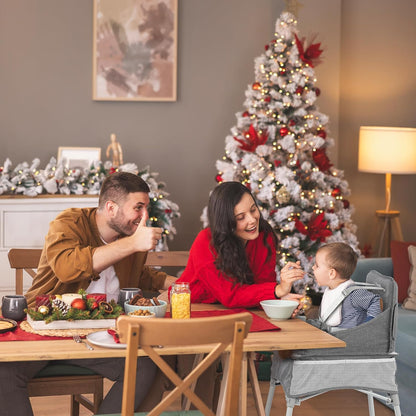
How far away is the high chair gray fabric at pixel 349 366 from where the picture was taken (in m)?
2.38

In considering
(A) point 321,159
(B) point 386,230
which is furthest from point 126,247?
(B) point 386,230

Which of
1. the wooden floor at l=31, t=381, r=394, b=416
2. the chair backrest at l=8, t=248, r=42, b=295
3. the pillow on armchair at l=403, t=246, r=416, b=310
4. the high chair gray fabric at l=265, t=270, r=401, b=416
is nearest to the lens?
Answer: the high chair gray fabric at l=265, t=270, r=401, b=416

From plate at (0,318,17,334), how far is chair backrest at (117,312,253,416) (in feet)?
1.78

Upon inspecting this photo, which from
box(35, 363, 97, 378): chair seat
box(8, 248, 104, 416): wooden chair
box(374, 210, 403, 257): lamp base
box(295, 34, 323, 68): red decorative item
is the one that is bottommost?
box(8, 248, 104, 416): wooden chair

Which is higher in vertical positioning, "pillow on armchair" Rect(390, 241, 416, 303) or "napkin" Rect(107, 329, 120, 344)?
"napkin" Rect(107, 329, 120, 344)

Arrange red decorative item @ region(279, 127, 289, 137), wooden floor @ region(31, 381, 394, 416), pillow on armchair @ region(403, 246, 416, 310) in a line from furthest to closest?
red decorative item @ region(279, 127, 289, 137) < pillow on armchair @ region(403, 246, 416, 310) < wooden floor @ region(31, 381, 394, 416)

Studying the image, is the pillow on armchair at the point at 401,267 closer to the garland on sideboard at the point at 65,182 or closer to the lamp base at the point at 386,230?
the lamp base at the point at 386,230

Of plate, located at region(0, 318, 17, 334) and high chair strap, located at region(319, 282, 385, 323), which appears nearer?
plate, located at region(0, 318, 17, 334)

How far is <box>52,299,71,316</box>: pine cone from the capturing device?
227 cm

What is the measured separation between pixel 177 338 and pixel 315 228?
3049 mm

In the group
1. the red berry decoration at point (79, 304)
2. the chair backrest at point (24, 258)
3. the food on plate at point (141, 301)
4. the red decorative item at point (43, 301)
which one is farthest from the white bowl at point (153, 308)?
the chair backrest at point (24, 258)

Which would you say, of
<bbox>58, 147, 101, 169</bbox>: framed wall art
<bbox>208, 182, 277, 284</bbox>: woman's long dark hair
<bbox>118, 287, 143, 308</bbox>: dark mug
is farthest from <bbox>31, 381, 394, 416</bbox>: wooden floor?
<bbox>58, 147, 101, 169</bbox>: framed wall art

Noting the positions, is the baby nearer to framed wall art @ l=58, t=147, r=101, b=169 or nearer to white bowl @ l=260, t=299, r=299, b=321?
white bowl @ l=260, t=299, r=299, b=321

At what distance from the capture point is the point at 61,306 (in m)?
2.28
